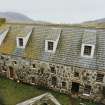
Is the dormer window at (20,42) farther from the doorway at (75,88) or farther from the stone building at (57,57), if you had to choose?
the doorway at (75,88)

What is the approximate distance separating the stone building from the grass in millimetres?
932

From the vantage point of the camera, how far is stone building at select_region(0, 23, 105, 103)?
25.1 metres

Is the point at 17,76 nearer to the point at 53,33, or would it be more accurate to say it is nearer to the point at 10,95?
the point at 10,95

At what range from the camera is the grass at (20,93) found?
1039 inches

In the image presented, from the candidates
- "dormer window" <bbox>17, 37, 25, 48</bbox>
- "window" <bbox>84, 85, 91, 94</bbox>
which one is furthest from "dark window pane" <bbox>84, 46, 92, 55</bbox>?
"dormer window" <bbox>17, 37, 25, 48</bbox>

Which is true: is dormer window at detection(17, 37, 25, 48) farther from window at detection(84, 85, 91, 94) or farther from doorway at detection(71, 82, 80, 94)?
window at detection(84, 85, 91, 94)

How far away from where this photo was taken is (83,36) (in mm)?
25922

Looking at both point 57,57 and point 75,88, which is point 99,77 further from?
point 57,57

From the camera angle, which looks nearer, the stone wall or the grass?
the stone wall

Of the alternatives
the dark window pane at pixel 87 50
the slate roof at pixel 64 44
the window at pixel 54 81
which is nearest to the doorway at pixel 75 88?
the window at pixel 54 81

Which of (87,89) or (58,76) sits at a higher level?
(58,76)

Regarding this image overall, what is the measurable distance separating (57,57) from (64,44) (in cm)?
248

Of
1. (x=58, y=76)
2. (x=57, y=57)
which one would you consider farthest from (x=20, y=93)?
(x=57, y=57)

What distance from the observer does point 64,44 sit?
2736 centimetres
